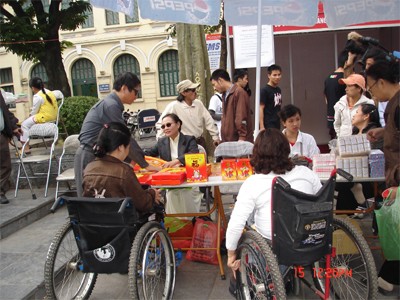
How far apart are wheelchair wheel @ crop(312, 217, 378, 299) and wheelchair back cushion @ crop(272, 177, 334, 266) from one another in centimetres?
32

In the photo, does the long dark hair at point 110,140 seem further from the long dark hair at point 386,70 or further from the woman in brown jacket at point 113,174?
the long dark hair at point 386,70

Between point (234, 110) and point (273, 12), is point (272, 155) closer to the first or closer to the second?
point (273, 12)

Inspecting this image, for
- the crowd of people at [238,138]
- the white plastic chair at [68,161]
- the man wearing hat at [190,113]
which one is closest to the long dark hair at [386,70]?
the crowd of people at [238,138]

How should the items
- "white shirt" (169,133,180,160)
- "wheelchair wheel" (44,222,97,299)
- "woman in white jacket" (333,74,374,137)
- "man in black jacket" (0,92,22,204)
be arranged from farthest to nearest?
"man in black jacket" (0,92,22,204) → "woman in white jacket" (333,74,374,137) → "white shirt" (169,133,180,160) → "wheelchair wheel" (44,222,97,299)

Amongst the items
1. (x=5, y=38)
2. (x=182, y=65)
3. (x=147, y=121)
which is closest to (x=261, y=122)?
(x=182, y=65)

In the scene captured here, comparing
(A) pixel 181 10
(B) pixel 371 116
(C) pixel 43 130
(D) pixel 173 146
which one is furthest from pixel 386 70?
(C) pixel 43 130

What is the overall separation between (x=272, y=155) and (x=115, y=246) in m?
1.17

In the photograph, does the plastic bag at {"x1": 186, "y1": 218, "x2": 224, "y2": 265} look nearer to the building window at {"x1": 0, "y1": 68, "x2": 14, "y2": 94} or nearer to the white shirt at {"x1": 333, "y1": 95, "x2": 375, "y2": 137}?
the white shirt at {"x1": 333, "y1": 95, "x2": 375, "y2": 137}

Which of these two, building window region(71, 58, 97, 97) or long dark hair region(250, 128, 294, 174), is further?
building window region(71, 58, 97, 97)

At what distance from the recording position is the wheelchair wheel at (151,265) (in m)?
2.74

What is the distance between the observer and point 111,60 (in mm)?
24297

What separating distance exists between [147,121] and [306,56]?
4.77m

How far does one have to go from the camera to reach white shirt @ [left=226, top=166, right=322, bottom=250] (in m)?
2.68
